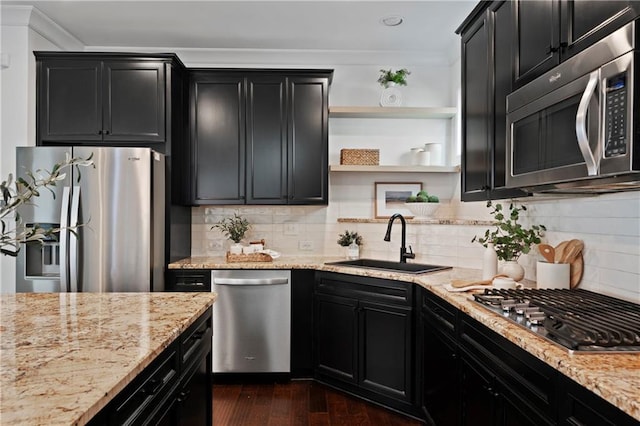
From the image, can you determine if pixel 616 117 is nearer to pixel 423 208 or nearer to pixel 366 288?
pixel 366 288

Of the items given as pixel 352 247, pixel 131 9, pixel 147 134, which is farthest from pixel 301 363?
pixel 131 9

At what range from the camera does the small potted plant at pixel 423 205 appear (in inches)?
146

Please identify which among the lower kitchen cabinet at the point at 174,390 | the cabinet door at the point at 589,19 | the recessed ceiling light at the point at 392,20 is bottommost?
the lower kitchen cabinet at the point at 174,390

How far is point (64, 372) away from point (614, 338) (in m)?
1.48

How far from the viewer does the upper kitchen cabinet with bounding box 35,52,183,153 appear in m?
3.60

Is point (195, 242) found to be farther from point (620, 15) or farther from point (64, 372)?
point (620, 15)

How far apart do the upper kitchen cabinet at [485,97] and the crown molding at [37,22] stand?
312 cm

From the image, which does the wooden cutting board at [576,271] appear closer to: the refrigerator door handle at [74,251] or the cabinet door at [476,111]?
the cabinet door at [476,111]

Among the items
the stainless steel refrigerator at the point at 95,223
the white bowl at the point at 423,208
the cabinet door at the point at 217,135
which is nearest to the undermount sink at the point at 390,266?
the white bowl at the point at 423,208

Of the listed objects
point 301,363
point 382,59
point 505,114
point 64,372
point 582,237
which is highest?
point 382,59

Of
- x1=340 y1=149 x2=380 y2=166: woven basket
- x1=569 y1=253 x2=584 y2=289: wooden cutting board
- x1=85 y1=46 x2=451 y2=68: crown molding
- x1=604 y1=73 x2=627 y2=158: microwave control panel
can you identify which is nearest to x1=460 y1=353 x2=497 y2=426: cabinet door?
x1=569 y1=253 x2=584 y2=289: wooden cutting board

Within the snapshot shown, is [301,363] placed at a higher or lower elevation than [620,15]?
lower

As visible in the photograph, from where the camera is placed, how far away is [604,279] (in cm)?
206

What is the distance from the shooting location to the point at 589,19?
162 cm
